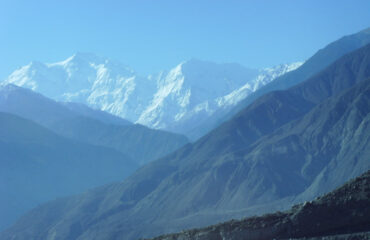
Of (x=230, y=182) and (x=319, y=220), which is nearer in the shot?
(x=319, y=220)

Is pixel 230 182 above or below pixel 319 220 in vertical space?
above

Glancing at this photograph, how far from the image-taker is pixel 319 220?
2911 cm

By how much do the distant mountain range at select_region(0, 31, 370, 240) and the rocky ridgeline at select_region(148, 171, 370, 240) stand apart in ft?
307

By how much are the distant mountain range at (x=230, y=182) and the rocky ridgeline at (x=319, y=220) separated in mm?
93613

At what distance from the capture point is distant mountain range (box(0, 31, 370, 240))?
13175cm

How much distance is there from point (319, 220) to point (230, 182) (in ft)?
393

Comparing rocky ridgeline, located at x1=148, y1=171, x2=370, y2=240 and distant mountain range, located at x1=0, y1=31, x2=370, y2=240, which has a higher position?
distant mountain range, located at x1=0, y1=31, x2=370, y2=240

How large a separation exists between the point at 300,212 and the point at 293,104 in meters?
173

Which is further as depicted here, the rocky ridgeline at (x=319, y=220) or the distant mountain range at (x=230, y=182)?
the distant mountain range at (x=230, y=182)

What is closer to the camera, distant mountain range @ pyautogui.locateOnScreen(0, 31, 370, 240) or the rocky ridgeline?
the rocky ridgeline

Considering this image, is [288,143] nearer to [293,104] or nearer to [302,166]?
[302,166]

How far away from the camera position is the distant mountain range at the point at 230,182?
131750 millimetres

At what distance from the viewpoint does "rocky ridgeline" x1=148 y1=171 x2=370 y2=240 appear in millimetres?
28672

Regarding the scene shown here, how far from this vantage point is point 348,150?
460ft
